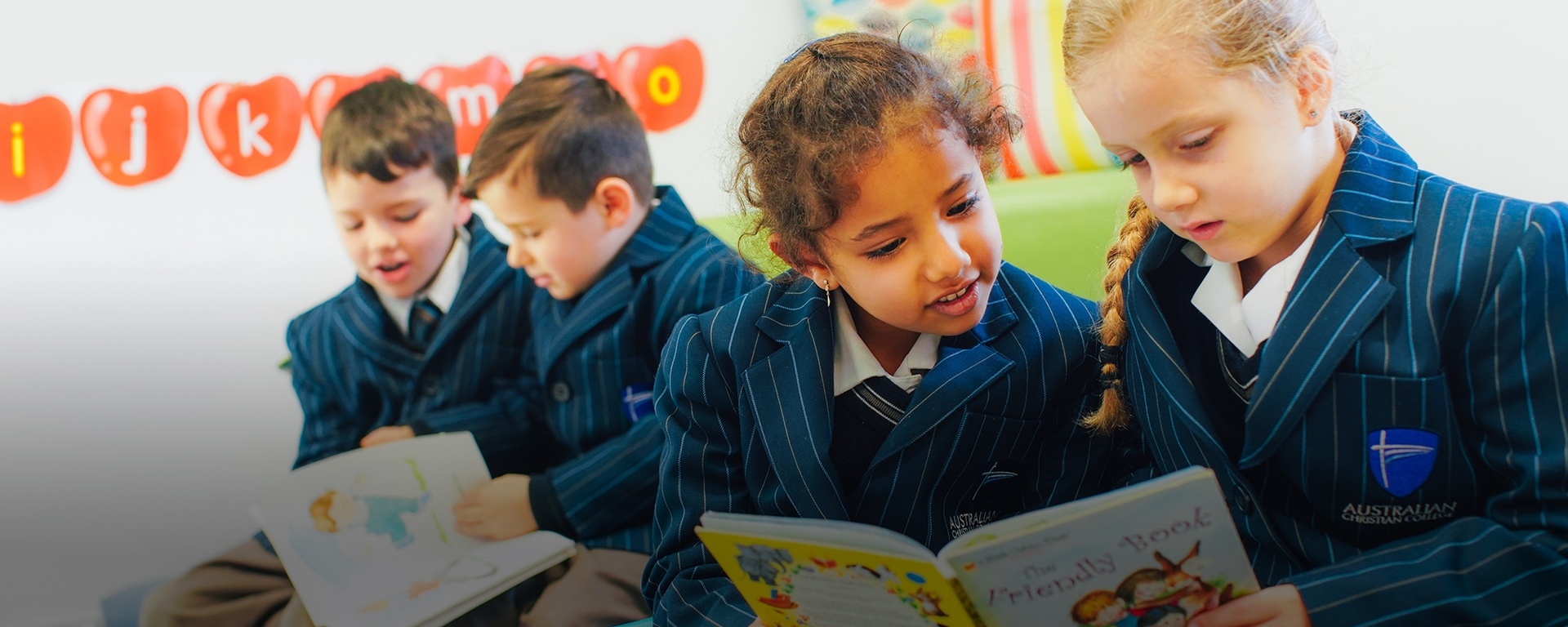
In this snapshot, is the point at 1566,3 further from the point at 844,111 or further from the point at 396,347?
the point at 396,347

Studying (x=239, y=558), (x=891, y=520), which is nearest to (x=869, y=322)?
(x=891, y=520)

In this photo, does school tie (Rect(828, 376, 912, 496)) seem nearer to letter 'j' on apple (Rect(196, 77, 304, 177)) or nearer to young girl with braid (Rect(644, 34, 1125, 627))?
young girl with braid (Rect(644, 34, 1125, 627))

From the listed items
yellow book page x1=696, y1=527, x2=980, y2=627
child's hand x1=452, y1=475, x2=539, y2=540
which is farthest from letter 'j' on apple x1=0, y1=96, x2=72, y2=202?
yellow book page x1=696, y1=527, x2=980, y2=627

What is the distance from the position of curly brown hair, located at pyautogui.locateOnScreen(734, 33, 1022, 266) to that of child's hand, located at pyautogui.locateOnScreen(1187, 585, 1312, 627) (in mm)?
400

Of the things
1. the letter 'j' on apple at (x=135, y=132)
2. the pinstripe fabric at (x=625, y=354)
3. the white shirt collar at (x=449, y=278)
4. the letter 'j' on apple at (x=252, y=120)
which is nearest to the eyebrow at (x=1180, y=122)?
the pinstripe fabric at (x=625, y=354)

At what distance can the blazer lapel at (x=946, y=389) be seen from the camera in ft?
3.18

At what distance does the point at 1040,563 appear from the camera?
2.43ft

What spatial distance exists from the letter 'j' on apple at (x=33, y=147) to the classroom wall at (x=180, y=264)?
2 centimetres

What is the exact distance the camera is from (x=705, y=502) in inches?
40.9

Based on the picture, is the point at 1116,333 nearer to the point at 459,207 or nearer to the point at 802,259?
the point at 802,259

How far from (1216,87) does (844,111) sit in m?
0.27

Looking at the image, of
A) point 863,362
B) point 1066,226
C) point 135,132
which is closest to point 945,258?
point 863,362

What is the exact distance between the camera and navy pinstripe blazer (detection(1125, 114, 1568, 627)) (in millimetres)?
757

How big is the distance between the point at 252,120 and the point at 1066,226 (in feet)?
3.53
